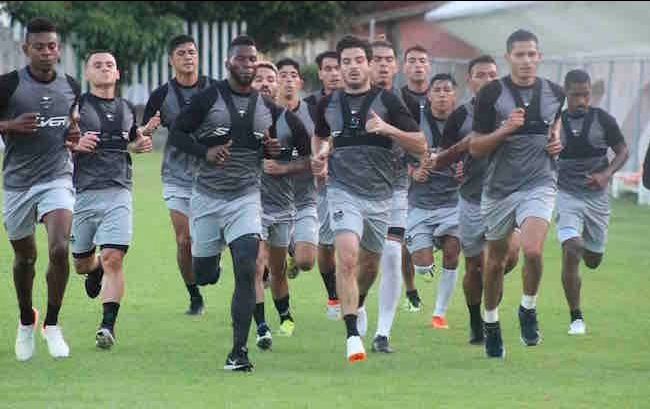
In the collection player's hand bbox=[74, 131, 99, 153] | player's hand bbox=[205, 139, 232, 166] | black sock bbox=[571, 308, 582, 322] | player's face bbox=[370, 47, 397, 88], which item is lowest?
black sock bbox=[571, 308, 582, 322]

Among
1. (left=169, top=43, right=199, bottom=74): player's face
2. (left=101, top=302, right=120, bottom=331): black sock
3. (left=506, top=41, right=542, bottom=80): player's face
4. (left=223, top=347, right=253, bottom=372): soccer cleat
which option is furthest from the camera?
(left=169, top=43, right=199, bottom=74): player's face

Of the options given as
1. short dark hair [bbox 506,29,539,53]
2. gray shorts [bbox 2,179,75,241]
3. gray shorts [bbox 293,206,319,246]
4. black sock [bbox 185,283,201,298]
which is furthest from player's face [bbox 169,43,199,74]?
short dark hair [bbox 506,29,539,53]

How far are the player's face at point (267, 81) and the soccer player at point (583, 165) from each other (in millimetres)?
2536

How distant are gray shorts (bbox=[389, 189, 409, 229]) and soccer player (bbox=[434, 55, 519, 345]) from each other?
47 centimetres

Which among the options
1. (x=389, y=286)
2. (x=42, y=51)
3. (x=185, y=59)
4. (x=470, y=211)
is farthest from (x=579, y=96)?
(x=42, y=51)

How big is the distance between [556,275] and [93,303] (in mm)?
5647

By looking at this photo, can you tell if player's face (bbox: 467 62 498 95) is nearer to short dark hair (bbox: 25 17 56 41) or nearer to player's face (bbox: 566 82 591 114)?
player's face (bbox: 566 82 591 114)

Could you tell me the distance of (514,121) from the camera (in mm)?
11805

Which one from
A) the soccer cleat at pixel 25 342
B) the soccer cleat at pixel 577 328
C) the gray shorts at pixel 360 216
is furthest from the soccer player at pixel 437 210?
the soccer cleat at pixel 25 342

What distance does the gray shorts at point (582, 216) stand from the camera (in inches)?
561

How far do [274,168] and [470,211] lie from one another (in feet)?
5.37

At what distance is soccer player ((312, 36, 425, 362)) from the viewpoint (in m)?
12.1

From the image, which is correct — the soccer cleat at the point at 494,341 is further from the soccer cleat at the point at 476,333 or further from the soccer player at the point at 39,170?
the soccer player at the point at 39,170

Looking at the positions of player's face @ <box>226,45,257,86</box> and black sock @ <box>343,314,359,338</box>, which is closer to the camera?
player's face @ <box>226,45,257,86</box>
